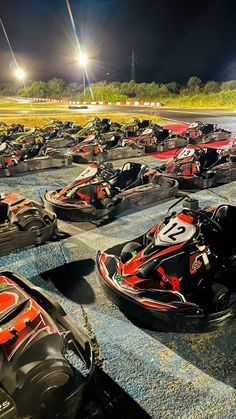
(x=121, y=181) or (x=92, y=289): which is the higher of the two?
(x=121, y=181)

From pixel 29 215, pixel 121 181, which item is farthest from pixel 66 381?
pixel 121 181

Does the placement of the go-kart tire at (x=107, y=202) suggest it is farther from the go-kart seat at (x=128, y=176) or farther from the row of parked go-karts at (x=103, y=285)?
the go-kart seat at (x=128, y=176)

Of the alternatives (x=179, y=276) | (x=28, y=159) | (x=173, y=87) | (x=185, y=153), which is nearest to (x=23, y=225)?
(x=179, y=276)

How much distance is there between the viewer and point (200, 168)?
25.4 feet

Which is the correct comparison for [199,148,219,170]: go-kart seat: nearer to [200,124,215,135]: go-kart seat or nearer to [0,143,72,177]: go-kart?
[0,143,72,177]: go-kart

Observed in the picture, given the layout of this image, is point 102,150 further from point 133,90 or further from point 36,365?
point 133,90

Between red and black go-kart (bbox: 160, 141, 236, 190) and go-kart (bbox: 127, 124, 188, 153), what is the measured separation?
4016 millimetres

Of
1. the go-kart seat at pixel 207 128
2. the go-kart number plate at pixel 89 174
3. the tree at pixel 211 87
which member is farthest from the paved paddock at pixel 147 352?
the tree at pixel 211 87

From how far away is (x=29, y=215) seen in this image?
15.5ft

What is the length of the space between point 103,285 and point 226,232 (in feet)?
5.14

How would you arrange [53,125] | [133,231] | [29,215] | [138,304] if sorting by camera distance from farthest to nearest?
[53,125]
[133,231]
[29,215]
[138,304]

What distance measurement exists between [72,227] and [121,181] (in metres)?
1.71

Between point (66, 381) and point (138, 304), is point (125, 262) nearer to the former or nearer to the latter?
point (138, 304)

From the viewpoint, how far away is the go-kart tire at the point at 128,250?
3.72m
